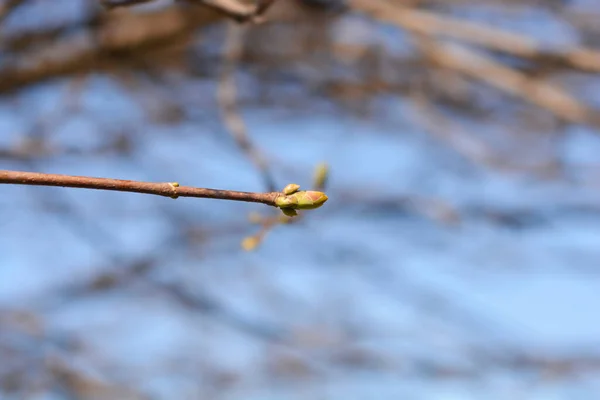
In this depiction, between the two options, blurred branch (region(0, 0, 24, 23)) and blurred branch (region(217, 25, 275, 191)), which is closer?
blurred branch (region(0, 0, 24, 23))

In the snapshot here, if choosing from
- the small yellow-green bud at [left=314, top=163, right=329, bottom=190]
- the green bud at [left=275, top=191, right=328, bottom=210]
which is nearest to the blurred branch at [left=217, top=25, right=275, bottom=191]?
the small yellow-green bud at [left=314, top=163, right=329, bottom=190]

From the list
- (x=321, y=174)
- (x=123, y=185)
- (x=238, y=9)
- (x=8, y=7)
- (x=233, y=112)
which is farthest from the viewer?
(x=233, y=112)

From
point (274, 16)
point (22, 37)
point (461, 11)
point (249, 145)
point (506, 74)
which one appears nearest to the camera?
point (249, 145)

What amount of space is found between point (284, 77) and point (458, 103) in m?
0.82

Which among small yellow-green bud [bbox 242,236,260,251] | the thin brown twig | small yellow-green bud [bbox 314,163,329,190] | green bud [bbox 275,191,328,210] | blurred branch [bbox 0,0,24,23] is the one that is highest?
blurred branch [bbox 0,0,24,23]

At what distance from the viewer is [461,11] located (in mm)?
2812

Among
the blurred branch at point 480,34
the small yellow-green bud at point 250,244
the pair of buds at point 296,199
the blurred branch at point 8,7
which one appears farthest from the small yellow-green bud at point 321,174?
the blurred branch at point 480,34

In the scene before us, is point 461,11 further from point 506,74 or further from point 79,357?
point 79,357

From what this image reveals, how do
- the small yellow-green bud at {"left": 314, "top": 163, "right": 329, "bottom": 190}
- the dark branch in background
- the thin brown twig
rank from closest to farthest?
the thin brown twig, the dark branch in background, the small yellow-green bud at {"left": 314, "top": 163, "right": 329, "bottom": 190}

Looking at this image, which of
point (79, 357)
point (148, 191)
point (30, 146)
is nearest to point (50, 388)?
point (79, 357)

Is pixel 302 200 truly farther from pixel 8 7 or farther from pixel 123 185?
pixel 8 7

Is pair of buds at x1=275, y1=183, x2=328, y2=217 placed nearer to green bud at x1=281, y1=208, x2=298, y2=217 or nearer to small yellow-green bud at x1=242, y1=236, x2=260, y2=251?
green bud at x1=281, y1=208, x2=298, y2=217

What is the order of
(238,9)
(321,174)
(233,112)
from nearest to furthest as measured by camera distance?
(238,9) → (321,174) → (233,112)

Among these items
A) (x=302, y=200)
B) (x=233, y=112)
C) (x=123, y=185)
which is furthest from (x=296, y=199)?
(x=233, y=112)
